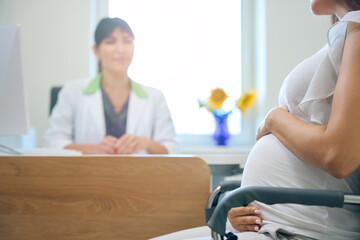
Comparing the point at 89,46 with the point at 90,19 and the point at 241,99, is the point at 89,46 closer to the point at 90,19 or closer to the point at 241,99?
the point at 90,19

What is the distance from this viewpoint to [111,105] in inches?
86.9

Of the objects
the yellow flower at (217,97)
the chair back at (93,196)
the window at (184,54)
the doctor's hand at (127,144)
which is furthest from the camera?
the window at (184,54)

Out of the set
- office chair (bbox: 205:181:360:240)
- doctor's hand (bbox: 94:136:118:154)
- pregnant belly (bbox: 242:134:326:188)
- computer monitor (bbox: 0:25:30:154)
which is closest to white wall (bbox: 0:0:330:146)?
doctor's hand (bbox: 94:136:118:154)

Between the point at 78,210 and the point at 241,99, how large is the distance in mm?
1918

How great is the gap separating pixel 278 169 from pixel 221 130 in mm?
1977

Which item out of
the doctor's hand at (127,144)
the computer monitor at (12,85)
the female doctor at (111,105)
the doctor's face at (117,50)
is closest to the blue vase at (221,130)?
the female doctor at (111,105)

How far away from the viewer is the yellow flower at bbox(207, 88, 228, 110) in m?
2.64

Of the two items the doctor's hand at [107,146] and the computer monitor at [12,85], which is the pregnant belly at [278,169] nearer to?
the computer monitor at [12,85]

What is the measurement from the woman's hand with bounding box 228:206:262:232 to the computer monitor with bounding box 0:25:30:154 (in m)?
0.82

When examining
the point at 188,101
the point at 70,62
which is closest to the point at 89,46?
the point at 70,62

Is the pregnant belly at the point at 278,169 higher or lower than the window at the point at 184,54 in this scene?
lower

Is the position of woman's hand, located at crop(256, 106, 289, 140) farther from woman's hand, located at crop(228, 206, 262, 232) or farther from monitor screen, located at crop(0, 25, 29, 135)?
monitor screen, located at crop(0, 25, 29, 135)

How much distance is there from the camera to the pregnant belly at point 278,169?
2.51ft

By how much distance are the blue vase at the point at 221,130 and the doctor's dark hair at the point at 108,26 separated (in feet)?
3.15
